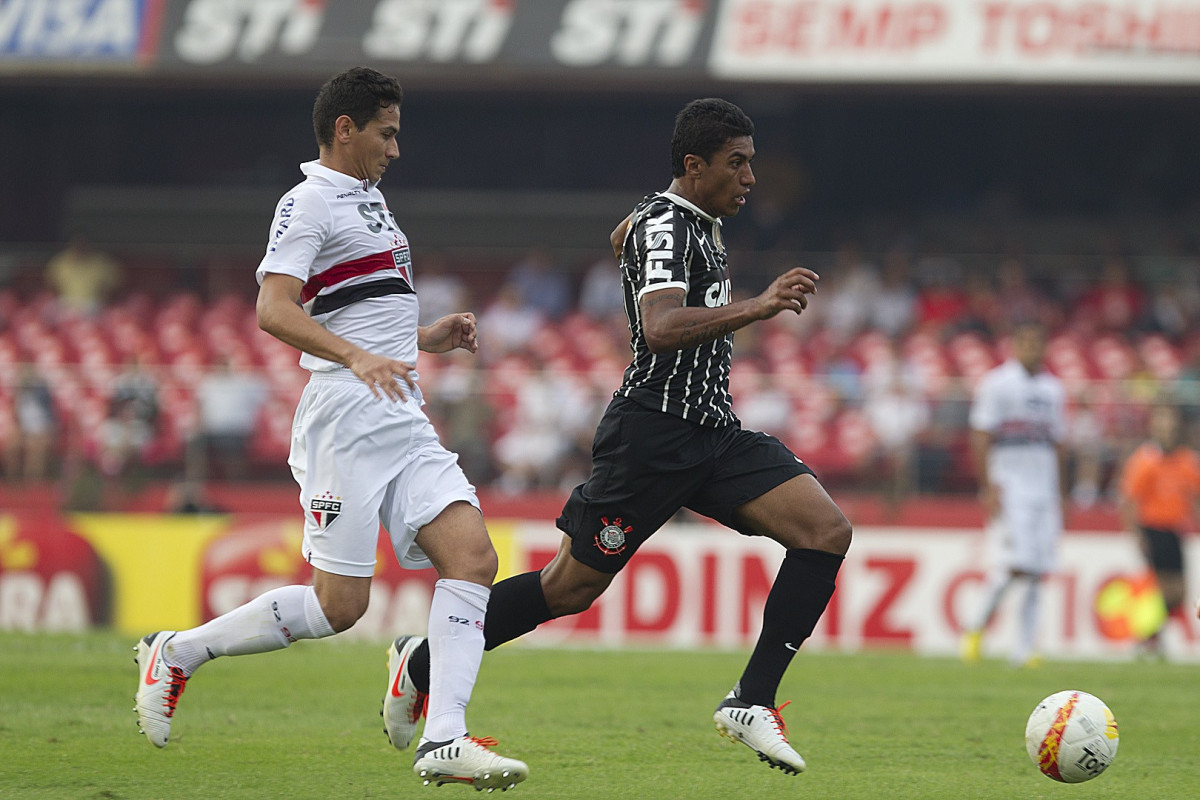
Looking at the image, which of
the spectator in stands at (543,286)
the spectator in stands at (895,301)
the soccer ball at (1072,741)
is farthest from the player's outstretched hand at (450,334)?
the spectator in stands at (543,286)

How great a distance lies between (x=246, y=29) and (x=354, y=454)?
15485 millimetres

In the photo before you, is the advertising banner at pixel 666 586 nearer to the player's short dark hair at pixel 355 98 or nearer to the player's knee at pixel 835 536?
the player's knee at pixel 835 536

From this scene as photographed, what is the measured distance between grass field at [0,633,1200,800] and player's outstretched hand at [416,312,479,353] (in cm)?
158

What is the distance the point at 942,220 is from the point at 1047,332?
389 cm

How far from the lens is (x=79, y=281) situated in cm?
2131

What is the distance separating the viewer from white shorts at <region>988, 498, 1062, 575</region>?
12.0 meters

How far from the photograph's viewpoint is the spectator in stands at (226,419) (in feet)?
53.9

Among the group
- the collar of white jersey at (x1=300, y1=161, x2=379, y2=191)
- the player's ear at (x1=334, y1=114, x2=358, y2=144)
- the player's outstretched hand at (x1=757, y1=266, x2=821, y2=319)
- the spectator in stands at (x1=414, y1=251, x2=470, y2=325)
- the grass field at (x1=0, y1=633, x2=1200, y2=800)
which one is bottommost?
the grass field at (x1=0, y1=633, x2=1200, y2=800)

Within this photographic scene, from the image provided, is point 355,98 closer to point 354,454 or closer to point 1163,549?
point 354,454

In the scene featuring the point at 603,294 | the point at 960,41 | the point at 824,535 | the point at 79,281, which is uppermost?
the point at 960,41

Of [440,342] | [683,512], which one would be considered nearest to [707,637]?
[683,512]

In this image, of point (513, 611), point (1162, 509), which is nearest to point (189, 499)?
point (1162, 509)

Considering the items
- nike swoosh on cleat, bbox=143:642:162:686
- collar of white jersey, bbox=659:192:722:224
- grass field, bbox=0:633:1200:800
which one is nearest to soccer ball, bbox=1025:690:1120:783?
grass field, bbox=0:633:1200:800

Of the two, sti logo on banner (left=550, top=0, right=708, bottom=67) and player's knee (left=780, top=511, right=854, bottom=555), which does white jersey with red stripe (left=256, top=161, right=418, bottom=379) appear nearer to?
player's knee (left=780, top=511, right=854, bottom=555)
